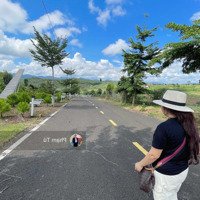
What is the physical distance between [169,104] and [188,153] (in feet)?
1.88

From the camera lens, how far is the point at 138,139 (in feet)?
31.8

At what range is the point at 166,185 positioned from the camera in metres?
3.09

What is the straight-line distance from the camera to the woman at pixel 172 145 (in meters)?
2.95

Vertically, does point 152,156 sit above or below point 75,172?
above

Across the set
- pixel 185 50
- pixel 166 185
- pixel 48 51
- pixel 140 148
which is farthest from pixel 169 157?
pixel 48 51

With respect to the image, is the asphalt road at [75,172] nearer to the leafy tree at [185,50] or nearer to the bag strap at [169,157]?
the bag strap at [169,157]

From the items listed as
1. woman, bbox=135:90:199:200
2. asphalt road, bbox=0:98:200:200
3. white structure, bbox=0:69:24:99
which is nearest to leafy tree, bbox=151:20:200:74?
asphalt road, bbox=0:98:200:200

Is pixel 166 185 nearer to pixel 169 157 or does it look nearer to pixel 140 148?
pixel 169 157

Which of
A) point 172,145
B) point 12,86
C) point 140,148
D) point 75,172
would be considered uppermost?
point 172,145

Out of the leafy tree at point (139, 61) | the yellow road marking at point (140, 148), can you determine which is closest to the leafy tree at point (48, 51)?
the leafy tree at point (139, 61)

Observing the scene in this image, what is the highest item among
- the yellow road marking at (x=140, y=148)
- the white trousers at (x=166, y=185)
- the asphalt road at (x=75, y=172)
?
the white trousers at (x=166, y=185)

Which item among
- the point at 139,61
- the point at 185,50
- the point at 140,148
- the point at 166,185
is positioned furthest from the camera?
the point at 139,61

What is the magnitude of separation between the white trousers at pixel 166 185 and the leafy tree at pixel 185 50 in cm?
1097

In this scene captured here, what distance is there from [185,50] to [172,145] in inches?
491
